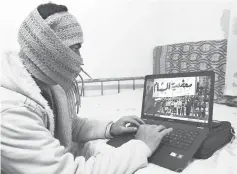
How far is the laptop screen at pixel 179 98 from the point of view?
764 mm

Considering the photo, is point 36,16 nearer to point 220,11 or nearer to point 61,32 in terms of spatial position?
point 61,32

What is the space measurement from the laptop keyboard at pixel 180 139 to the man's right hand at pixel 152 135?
0.03 m

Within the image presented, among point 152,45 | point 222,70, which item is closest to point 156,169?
point 222,70

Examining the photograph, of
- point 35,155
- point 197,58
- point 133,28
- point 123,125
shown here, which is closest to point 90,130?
point 123,125

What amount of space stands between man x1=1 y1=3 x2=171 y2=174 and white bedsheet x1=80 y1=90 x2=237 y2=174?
0.09 metres

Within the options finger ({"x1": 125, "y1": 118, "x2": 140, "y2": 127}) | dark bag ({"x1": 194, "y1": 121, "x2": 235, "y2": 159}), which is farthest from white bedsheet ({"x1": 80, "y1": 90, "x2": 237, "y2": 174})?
finger ({"x1": 125, "y1": 118, "x2": 140, "y2": 127})

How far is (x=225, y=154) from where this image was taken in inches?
27.3

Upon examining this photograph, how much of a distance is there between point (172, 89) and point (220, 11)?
3.81 ft

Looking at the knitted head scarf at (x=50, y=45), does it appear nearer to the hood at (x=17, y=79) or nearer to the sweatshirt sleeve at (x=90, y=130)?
the hood at (x=17, y=79)

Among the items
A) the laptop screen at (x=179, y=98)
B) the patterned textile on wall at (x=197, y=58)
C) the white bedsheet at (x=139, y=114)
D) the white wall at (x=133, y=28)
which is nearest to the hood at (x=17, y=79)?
the white bedsheet at (x=139, y=114)

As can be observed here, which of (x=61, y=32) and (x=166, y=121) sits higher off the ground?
(x=61, y=32)

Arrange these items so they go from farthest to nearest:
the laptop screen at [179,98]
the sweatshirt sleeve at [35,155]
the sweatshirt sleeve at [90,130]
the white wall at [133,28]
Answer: the white wall at [133,28] → the sweatshirt sleeve at [90,130] → the laptop screen at [179,98] → the sweatshirt sleeve at [35,155]

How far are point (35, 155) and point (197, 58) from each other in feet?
4.82

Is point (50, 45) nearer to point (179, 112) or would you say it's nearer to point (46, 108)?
point (46, 108)
